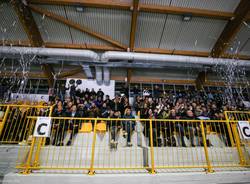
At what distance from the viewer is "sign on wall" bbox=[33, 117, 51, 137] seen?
3.98m

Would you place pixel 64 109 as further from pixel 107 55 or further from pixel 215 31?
pixel 215 31

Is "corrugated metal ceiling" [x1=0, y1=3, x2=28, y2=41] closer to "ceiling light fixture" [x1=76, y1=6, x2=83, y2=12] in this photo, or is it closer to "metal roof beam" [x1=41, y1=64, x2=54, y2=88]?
"metal roof beam" [x1=41, y1=64, x2=54, y2=88]

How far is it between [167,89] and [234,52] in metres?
4.41

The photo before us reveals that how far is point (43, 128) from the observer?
4.05 meters

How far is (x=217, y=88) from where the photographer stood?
1197cm

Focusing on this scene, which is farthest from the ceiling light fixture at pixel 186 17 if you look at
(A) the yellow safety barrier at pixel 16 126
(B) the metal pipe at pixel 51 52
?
(A) the yellow safety barrier at pixel 16 126

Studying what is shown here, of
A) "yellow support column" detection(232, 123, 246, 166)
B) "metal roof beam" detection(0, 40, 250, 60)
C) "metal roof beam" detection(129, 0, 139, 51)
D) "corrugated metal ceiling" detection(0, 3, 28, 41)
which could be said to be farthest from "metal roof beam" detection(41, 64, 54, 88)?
"yellow support column" detection(232, 123, 246, 166)

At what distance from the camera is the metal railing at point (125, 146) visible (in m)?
4.73

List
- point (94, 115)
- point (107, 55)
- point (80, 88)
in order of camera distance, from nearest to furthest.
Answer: point (94, 115) → point (107, 55) → point (80, 88)

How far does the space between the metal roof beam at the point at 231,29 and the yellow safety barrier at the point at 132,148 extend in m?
4.98

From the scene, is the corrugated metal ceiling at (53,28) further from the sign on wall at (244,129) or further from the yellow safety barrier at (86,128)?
the sign on wall at (244,129)

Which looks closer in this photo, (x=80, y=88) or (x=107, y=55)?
(x=107, y=55)

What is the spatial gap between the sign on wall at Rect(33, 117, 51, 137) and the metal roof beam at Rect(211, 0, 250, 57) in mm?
9096

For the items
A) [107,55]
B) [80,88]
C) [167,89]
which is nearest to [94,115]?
[107,55]
